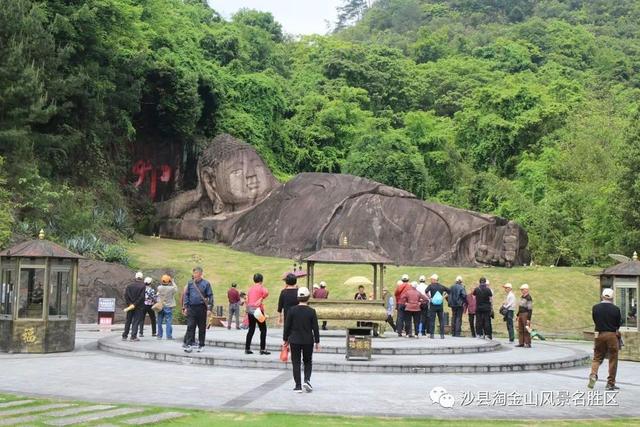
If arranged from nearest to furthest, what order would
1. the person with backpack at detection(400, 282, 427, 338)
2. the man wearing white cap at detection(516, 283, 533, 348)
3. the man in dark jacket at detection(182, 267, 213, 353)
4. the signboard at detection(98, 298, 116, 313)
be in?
Result: 1. the man in dark jacket at detection(182, 267, 213, 353)
2. the man wearing white cap at detection(516, 283, 533, 348)
3. the person with backpack at detection(400, 282, 427, 338)
4. the signboard at detection(98, 298, 116, 313)

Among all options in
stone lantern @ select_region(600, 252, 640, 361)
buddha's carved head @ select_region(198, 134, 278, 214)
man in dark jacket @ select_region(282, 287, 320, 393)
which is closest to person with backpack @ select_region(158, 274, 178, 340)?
man in dark jacket @ select_region(282, 287, 320, 393)

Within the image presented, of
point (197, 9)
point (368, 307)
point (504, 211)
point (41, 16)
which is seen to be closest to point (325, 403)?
point (368, 307)

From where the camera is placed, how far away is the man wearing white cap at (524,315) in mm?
20547

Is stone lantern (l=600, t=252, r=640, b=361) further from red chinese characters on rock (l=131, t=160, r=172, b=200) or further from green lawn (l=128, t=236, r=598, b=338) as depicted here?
red chinese characters on rock (l=131, t=160, r=172, b=200)

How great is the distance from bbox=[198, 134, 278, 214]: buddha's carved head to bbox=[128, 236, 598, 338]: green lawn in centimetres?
398

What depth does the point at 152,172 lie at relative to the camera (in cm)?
4719

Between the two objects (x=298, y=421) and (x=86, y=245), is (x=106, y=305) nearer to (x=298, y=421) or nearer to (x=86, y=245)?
(x=86, y=245)

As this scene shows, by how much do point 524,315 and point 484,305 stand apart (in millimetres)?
1611

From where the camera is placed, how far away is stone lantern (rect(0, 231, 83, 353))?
17.2 metres

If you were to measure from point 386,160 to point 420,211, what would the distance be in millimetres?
14992

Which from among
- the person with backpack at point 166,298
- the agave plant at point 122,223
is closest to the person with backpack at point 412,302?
the person with backpack at point 166,298

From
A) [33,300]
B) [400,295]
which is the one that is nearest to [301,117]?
[400,295]

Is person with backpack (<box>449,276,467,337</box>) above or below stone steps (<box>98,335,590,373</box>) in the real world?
above

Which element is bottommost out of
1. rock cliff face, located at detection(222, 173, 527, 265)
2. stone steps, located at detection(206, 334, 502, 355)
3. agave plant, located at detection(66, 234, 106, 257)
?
stone steps, located at detection(206, 334, 502, 355)
